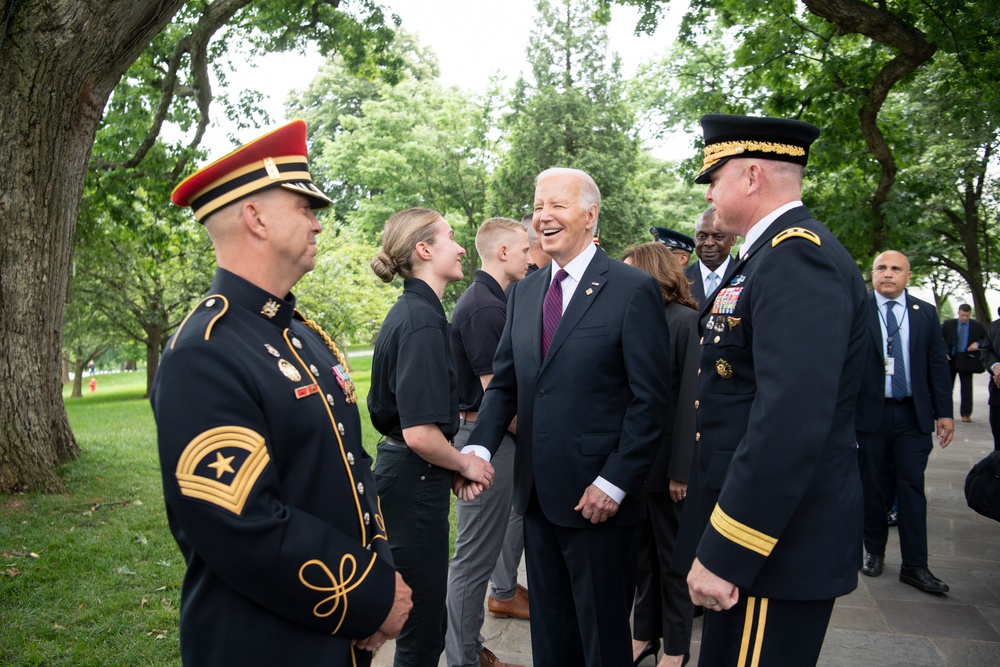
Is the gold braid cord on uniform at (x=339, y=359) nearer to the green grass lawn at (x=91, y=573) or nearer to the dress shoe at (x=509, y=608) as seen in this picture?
the green grass lawn at (x=91, y=573)

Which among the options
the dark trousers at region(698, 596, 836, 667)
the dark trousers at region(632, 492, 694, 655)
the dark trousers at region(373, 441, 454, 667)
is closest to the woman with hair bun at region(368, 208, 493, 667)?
the dark trousers at region(373, 441, 454, 667)

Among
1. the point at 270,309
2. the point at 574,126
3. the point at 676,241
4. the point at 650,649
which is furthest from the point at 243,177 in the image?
the point at 574,126

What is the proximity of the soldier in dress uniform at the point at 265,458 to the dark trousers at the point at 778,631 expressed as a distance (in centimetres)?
103

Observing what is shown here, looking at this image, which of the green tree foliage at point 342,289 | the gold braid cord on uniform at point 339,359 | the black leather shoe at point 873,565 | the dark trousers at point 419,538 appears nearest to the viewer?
the gold braid cord on uniform at point 339,359

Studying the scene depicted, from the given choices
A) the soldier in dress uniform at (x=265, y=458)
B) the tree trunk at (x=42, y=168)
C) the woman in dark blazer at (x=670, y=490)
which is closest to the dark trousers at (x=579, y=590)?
the woman in dark blazer at (x=670, y=490)

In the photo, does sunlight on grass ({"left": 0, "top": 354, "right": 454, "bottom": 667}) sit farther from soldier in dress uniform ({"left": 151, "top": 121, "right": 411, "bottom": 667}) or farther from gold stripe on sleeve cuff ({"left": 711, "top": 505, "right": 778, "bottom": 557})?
gold stripe on sleeve cuff ({"left": 711, "top": 505, "right": 778, "bottom": 557})

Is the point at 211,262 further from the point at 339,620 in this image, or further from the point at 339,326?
the point at 339,620

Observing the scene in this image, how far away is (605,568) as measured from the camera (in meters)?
3.12

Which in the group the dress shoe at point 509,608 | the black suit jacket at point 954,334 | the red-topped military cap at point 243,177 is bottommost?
the dress shoe at point 509,608

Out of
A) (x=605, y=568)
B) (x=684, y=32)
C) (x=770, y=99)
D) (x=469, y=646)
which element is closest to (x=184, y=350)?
(x=605, y=568)

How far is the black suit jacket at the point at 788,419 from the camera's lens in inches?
85.6

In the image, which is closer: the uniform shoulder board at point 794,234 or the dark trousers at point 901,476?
the uniform shoulder board at point 794,234

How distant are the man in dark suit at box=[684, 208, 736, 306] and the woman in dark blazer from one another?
123 centimetres

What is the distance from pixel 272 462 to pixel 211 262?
29665 mm
